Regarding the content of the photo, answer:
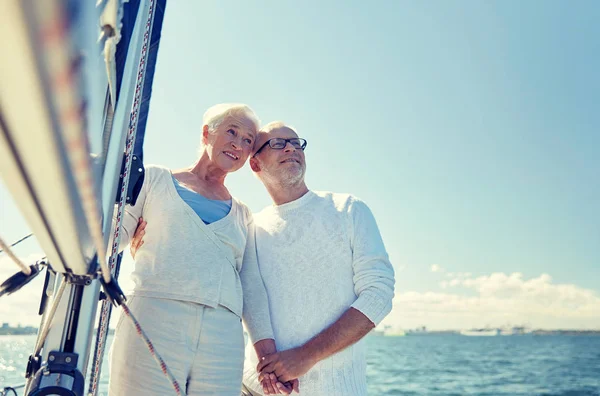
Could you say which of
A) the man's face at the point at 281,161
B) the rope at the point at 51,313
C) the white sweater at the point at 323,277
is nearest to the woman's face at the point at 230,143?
the man's face at the point at 281,161

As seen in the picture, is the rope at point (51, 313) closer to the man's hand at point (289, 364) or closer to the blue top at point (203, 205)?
the blue top at point (203, 205)

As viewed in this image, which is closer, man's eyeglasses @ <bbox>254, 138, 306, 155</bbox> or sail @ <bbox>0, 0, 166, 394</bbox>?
sail @ <bbox>0, 0, 166, 394</bbox>

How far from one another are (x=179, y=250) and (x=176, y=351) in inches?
16.4

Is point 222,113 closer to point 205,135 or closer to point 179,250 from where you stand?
point 205,135

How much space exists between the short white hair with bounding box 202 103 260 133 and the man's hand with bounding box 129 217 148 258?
26.1 inches

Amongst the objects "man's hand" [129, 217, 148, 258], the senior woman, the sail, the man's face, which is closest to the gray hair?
the man's face

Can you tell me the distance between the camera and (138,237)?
2146 millimetres

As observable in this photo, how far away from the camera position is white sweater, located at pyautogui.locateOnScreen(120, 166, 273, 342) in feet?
6.66

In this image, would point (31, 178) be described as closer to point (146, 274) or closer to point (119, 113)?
point (119, 113)

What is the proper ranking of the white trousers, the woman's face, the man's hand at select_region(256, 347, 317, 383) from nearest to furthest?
the white trousers → the man's hand at select_region(256, 347, 317, 383) → the woman's face

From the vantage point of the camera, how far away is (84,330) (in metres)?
1.10

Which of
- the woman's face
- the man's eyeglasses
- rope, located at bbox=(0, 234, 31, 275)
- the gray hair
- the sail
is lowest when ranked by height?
rope, located at bbox=(0, 234, 31, 275)

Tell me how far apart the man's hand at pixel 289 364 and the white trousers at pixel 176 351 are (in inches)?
14.2

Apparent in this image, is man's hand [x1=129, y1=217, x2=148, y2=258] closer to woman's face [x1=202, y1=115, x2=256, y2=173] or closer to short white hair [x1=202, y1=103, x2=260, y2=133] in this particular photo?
woman's face [x1=202, y1=115, x2=256, y2=173]
